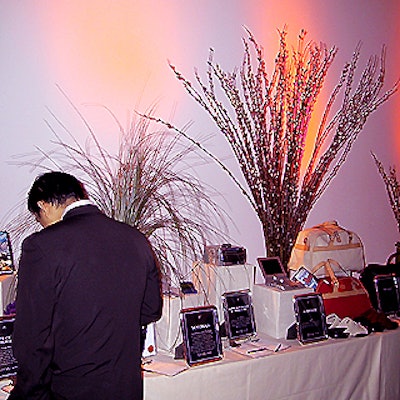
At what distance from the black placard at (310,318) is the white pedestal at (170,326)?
0.54 m

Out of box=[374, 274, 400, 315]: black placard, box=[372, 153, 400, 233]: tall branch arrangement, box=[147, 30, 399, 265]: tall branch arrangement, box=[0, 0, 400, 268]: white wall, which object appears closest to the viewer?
box=[0, 0, 400, 268]: white wall

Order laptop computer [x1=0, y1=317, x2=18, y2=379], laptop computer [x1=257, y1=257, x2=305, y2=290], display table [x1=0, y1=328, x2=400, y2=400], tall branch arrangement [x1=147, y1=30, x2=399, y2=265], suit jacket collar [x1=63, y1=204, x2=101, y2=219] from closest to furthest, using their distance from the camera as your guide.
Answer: suit jacket collar [x1=63, y1=204, x2=101, y2=219], laptop computer [x1=0, y1=317, x2=18, y2=379], display table [x1=0, y1=328, x2=400, y2=400], laptop computer [x1=257, y1=257, x2=305, y2=290], tall branch arrangement [x1=147, y1=30, x2=399, y2=265]

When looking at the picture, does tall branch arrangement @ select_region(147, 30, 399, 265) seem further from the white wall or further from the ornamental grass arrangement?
the ornamental grass arrangement

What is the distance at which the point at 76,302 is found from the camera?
1.74m

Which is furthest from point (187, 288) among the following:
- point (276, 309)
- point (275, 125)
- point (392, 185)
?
point (392, 185)

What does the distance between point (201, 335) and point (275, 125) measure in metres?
1.36

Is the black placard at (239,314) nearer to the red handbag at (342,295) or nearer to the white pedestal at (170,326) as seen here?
the white pedestal at (170,326)

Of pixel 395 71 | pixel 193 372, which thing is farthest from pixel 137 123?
pixel 395 71

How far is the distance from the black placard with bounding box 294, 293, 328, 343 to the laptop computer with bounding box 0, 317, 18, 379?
1.25 meters

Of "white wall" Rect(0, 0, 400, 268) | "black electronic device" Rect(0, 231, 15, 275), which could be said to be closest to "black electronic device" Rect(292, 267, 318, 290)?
"white wall" Rect(0, 0, 400, 268)

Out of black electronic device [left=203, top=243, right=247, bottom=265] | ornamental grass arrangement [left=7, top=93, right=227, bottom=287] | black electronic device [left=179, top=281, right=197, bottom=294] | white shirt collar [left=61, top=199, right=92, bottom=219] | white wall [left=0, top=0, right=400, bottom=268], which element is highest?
white wall [left=0, top=0, right=400, bottom=268]

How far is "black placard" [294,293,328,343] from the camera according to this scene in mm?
2715

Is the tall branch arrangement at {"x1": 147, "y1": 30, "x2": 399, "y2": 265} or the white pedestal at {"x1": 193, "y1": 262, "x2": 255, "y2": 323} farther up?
the tall branch arrangement at {"x1": 147, "y1": 30, "x2": 399, "y2": 265}

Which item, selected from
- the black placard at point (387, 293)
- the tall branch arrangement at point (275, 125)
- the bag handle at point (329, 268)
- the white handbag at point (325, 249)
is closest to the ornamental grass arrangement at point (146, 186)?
the tall branch arrangement at point (275, 125)
